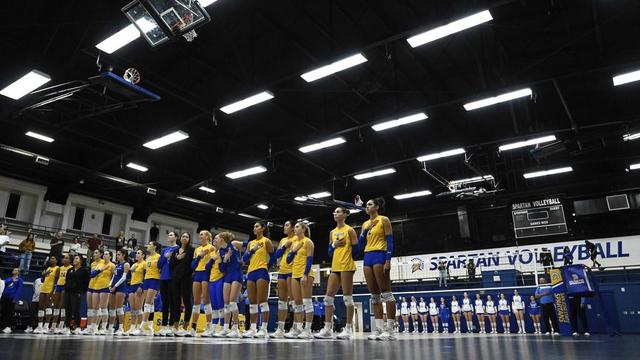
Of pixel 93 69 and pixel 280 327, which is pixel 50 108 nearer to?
pixel 93 69

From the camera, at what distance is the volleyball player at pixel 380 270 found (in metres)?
5.46

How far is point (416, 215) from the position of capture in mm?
25578

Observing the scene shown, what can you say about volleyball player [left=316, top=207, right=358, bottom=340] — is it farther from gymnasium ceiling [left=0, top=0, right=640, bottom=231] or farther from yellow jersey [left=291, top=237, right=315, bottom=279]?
gymnasium ceiling [left=0, top=0, right=640, bottom=231]

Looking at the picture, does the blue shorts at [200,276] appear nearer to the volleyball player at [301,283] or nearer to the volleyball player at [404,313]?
the volleyball player at [301,283]

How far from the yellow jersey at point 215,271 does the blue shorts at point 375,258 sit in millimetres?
2688

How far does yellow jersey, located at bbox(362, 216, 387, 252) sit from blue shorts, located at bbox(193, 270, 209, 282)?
10.1ft

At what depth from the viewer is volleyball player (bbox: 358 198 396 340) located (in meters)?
5.46

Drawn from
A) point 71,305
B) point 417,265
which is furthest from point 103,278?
point 417,265

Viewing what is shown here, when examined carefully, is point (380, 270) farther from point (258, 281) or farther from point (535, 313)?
point (535, 313)

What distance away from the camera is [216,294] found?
266 inches

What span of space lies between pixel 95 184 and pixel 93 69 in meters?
11.2

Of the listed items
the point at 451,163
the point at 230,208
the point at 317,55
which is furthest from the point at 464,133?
the point at 230,208

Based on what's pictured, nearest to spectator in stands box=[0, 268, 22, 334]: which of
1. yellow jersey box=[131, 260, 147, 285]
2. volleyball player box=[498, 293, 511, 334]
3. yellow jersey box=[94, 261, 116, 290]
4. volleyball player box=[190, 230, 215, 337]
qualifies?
yellow jersey box=[94, 261, 116, 290]

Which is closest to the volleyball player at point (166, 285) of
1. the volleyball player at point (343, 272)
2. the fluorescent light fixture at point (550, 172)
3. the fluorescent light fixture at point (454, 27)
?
the volleyball player at point (343, 272)
